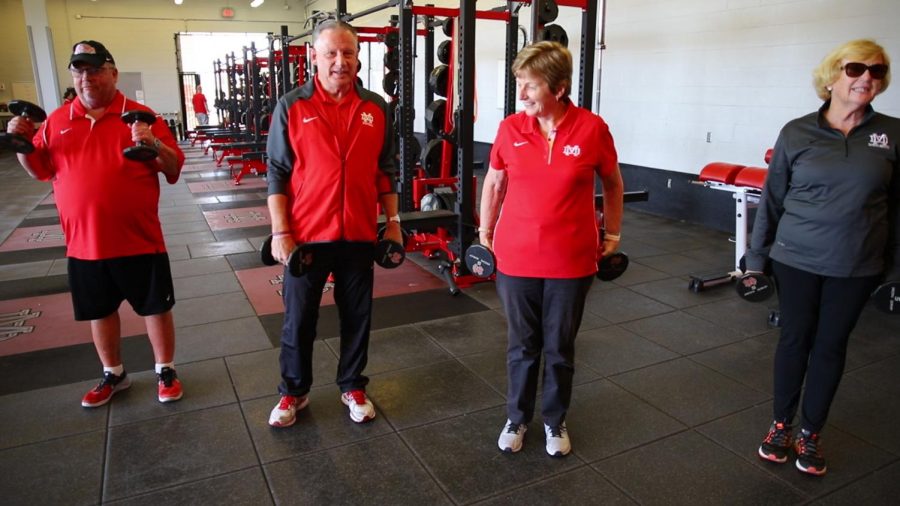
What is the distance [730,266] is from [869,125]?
121 inches

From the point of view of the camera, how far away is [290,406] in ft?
7.95

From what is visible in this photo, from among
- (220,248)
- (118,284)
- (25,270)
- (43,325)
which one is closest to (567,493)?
(118,284)

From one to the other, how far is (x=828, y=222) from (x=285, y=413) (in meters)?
2.02

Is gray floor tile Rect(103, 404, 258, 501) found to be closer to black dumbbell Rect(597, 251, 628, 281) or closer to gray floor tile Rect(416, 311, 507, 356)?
gray floor tile Rect(416, 311, 507, 356)

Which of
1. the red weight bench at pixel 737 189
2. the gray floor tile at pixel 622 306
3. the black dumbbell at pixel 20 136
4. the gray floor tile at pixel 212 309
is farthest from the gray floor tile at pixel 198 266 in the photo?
the red weight bench at pixel 737 189

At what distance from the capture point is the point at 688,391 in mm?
2736

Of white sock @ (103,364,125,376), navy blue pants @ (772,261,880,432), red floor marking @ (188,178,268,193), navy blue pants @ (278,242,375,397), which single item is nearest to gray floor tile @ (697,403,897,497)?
navy blue pants @ (772,261,880,432)

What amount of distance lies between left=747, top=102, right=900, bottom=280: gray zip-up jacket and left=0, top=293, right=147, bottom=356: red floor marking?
3210 mm

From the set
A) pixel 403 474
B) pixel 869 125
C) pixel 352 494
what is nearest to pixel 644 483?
pixel 403 474

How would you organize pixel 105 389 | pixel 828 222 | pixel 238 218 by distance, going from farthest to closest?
pixel 238 218, pixel 105 389, pixel 828 222

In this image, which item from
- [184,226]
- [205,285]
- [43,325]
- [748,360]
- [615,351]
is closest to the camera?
[748,360]

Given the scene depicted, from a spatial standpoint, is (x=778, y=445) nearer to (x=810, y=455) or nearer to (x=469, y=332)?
(x=810, y=455)

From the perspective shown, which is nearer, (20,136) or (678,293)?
(20,136)

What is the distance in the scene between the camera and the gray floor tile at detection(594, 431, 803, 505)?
2000 mm
